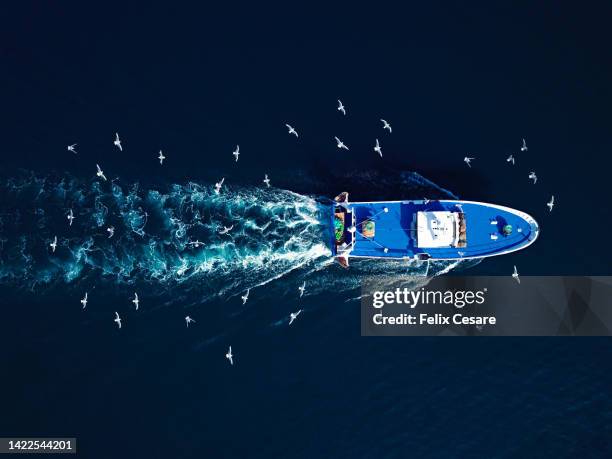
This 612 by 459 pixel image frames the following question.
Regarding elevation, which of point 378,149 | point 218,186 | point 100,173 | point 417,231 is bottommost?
point 417,231

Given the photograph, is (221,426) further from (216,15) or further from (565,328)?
(216,15)

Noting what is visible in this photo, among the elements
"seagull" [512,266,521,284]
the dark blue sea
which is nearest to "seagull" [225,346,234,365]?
the dark blue sea

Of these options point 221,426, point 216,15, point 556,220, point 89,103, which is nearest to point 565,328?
point 556,220

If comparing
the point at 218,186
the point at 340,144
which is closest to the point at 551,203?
the point at 340,144

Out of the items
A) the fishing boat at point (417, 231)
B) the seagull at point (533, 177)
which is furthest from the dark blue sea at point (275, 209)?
the fishing boat at point (417, 231)

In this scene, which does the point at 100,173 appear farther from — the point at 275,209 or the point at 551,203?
the point at 551,203

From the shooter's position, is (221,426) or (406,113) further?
(406,113)

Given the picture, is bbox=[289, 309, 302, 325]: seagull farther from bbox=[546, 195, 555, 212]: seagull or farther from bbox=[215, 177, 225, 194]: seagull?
bbox=[546, 195, 555, 212]: seagull
